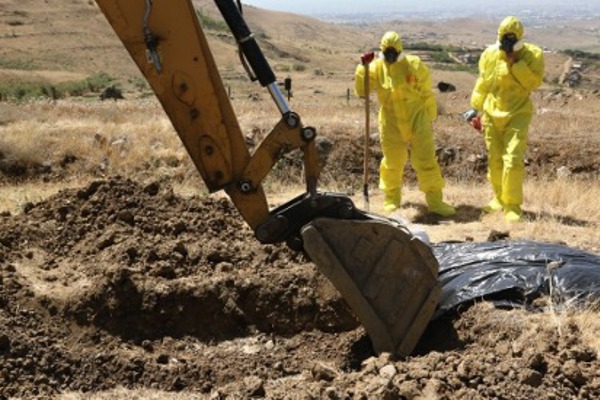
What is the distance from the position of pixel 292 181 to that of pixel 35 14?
45.0 meters

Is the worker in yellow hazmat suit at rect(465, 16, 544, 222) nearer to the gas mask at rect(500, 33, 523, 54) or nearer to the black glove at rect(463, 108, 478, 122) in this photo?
the gas mask at rect(500, 33, 523, 54)

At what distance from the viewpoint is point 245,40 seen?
4234mm

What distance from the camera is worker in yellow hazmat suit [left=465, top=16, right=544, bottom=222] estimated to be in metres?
7.67

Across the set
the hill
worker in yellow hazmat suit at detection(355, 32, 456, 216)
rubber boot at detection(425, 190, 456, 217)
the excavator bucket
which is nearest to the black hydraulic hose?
the excavator bucket

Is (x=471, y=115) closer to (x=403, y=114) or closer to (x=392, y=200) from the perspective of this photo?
(x=403, y=114)

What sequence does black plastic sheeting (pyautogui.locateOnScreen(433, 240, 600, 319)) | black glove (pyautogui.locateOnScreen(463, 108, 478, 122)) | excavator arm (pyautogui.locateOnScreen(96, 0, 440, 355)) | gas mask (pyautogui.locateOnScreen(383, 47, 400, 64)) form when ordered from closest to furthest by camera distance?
excavator arm (pyautogui.locateOnScreen(96, 0, 440, 355)) < black plastic sheeting (pyautogui.locateOnScreen(433, 240, 600, 319)) < gas mask (pyautogui.locateOnScreen(383, 47, 400, 64)) < black glove (pyautogui.locateOnScreen(463, 108, 478, 122))

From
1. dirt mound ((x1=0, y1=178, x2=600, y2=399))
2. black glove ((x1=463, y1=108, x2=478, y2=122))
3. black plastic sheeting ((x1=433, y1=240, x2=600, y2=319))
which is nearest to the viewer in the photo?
dirt mound ((x1=0, y1=178, x2=600, y2=399))

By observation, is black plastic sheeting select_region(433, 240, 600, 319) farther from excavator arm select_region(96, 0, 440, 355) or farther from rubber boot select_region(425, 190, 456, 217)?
rubber boot select_region(425, 190, 456, 217)

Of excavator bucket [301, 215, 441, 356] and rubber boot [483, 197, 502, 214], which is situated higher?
excavator bucket [301, 215, 441, 356]

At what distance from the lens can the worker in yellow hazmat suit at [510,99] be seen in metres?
7.67

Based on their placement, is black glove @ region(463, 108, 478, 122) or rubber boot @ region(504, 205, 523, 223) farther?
black glove @ region(463, 108, 478, 122)

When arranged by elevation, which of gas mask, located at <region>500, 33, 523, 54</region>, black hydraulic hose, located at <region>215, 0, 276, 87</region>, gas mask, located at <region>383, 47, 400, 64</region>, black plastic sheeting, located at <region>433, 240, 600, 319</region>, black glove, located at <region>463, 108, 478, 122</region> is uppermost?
black hydraulic hose, located at <region>215, 0, 276, 87</region>

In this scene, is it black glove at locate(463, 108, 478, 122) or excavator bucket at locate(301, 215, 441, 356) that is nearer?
excavator bucket at locate(301, 215, 441, 356)

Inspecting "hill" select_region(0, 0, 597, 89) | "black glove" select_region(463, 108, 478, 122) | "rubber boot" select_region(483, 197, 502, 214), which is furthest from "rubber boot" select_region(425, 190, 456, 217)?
"hill" select_region(0, 0, 597, 89)
